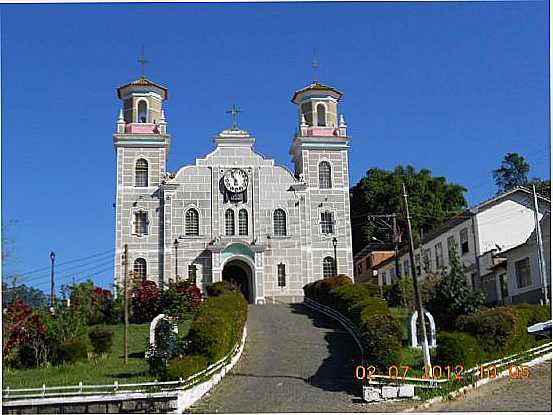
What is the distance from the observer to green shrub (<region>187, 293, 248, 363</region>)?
77.3 feet

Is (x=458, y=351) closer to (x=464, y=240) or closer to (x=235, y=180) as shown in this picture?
(x=464, y=240)

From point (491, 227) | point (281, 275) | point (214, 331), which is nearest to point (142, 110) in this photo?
point (281, 275)

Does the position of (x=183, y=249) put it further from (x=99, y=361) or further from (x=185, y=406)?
(x=185, y=406)

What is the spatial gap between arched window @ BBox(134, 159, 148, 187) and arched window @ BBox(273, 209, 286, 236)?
7.71 m

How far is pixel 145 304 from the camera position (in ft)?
116

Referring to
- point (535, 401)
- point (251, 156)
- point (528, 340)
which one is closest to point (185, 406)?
point (535, 401)

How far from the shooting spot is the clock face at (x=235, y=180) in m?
48.2

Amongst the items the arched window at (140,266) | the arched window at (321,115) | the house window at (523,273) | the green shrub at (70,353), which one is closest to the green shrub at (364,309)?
the house window at (523,273)

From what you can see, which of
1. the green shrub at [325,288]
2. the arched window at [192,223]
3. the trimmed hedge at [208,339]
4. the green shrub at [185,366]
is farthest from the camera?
the arched window at [192,223]

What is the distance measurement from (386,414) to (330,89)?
109ft

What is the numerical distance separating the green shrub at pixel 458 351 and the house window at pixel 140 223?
26885mm

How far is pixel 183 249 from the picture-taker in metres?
46.8

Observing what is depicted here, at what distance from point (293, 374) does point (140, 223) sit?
80.3 feet

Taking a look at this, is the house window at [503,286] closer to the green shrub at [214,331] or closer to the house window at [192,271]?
the green shrub at [214,331]
